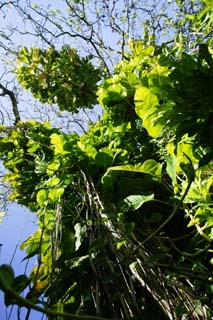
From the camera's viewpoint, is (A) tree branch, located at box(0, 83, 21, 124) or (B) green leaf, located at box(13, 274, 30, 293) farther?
(A) tree branch, located at box(0, 83, 21, 124)

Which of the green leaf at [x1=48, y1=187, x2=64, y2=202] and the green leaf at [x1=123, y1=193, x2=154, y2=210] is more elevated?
the green leaf at [x1=48, y1=187, x2=64, y2=202]

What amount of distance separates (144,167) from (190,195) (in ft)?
0.90

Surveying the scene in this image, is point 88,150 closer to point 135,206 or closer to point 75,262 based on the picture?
point 135,206

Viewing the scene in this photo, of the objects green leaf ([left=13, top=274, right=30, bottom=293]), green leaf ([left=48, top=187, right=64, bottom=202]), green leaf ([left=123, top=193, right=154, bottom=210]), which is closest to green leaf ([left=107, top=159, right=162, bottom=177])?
green leaf ([left=123, top=193, right=154, bottom=210])

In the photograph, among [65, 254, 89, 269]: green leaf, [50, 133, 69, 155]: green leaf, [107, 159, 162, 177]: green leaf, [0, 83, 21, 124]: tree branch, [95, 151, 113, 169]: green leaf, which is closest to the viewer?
[65, 254, 89, 269]: green leaf

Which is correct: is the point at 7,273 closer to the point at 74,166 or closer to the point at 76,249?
the point at 76,249

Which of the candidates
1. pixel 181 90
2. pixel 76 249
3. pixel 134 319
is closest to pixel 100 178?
pixel 76 249

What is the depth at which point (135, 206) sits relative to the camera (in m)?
1.45

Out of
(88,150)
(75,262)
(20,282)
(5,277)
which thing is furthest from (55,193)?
(5,277)

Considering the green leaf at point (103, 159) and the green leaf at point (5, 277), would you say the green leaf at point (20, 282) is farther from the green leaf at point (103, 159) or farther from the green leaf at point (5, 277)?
the green leaf at point (103, 159)

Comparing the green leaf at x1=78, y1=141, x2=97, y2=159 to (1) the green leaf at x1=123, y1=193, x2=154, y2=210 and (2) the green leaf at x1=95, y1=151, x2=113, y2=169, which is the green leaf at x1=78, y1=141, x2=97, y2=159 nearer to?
(2) the green leaf at x1=95, y1=151, x2=113, y2=169

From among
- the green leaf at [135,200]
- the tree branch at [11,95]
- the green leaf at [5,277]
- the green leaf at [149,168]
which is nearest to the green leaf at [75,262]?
the green leaf at [135,200]

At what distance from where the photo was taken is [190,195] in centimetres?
136

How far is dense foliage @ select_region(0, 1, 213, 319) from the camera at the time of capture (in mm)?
1062
